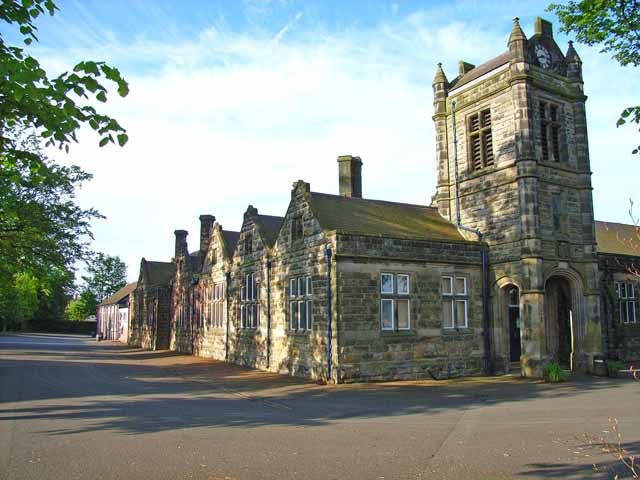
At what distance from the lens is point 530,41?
23.7 meters

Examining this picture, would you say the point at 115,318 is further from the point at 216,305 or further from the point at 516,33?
the point at 516,33

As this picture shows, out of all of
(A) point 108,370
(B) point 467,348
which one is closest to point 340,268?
(B) point 467,348

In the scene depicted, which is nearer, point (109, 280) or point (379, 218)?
point (379, 218)

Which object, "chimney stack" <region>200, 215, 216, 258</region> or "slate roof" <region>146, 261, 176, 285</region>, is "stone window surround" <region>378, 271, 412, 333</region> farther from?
"slate roof" <region>146, 261, 176, 285</region>

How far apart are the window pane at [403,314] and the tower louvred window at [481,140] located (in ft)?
27.0

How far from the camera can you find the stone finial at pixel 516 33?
22.8 m

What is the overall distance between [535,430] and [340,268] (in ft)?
30.6

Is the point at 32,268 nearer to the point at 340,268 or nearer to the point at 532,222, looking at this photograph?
the point at 340,268

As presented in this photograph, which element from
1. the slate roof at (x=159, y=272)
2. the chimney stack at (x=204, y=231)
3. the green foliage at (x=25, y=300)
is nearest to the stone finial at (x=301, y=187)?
the chimney stack at (x=204, y=231)

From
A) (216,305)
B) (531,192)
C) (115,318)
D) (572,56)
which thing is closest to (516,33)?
(572,56)

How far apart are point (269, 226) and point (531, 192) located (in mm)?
14518

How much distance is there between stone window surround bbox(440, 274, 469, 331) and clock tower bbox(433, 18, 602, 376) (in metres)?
1.34

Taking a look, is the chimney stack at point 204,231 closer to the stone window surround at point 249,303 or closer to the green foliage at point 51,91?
the stone window surround at point 249,303

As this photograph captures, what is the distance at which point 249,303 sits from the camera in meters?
26.7
